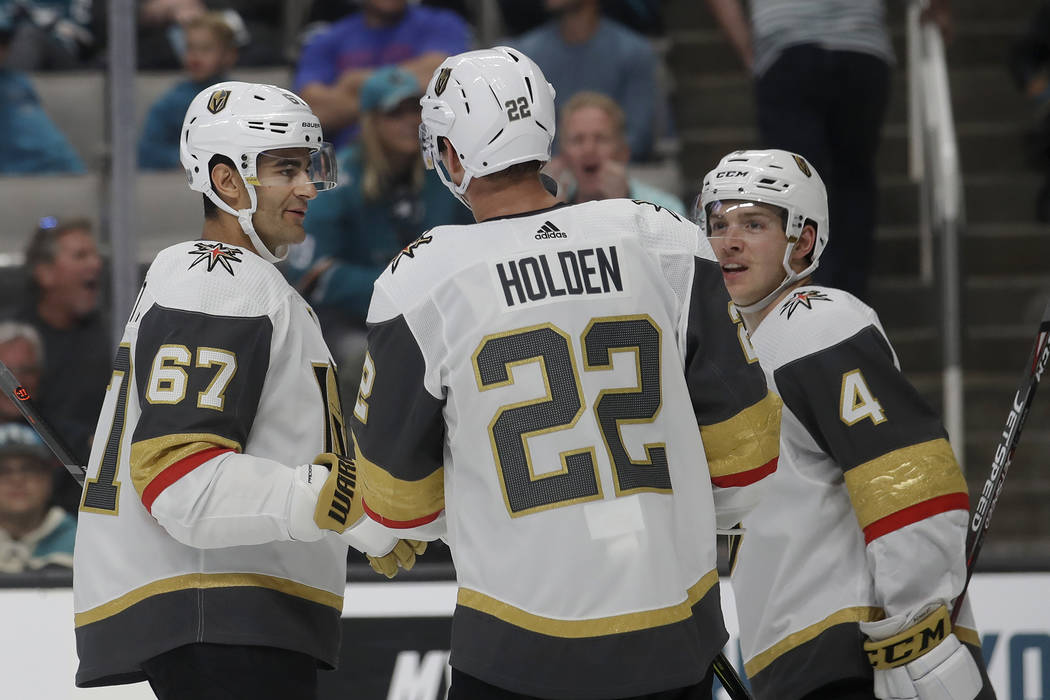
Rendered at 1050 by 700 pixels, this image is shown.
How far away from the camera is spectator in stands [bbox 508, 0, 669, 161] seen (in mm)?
5016

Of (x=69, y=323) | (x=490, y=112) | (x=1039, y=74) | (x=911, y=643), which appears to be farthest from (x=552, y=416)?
(x=1039, y=74)

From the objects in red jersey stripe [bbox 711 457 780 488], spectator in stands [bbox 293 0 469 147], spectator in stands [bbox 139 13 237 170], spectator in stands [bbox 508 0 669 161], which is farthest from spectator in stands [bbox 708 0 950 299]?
red jersey stripe [bbox 711 457 780 488]

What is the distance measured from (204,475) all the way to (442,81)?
2.25ft

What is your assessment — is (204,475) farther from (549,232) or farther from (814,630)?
(814,630)

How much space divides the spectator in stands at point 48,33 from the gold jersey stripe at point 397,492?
376 centimetres

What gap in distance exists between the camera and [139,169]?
4922 millimetres

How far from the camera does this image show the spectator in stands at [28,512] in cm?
373

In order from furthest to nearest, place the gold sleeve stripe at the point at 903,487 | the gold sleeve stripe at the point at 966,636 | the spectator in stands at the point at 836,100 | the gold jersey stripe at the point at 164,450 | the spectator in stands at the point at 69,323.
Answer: the spectator in stands at the point at 836,100, the spectator in stands at the point at 69,323, the gold sleeve stripe at the point at 966,636, the gold sleeve stripe at the point at 903,487, the gold jersey stripe at the point at 164,450

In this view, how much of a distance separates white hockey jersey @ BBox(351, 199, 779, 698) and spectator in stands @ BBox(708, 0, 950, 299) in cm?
245

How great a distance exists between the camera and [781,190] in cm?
269

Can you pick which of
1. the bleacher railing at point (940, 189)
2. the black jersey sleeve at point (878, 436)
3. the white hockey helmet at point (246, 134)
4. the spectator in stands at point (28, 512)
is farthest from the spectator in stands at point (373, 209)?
the black jersey sleeve at point (878, 436)

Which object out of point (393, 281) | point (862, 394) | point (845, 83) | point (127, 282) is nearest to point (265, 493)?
point (393, 281)

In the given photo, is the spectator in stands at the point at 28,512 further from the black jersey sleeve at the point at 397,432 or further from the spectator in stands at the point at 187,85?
the black jersey sleeve at the point at 397,432

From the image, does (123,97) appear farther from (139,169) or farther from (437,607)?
(437,607)
